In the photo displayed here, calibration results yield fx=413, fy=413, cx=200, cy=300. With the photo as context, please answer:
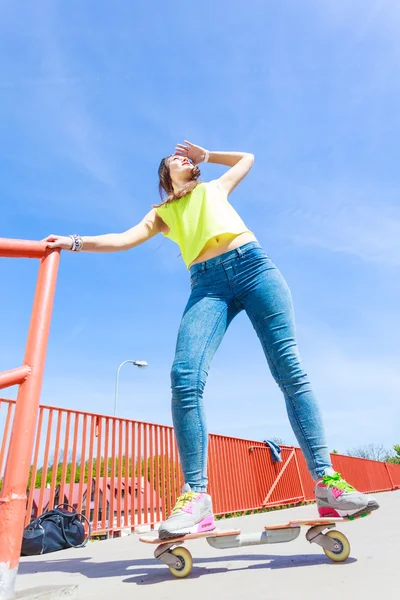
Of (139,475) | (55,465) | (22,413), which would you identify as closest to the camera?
(22,413)

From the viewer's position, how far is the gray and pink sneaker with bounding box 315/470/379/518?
5.15ft

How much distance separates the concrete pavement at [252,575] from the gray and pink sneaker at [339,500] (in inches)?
6.4

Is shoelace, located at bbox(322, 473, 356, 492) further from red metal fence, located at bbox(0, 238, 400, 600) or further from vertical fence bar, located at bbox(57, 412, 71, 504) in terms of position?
vertical fence bar, located at bbox(57, 412, 71, 504)

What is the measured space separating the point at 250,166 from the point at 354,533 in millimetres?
2253

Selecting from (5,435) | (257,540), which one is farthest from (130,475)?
(257,540)

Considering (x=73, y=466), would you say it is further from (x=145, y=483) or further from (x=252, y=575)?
(x=252, y=575)

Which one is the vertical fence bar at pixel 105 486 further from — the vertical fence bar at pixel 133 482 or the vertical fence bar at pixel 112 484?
the vertical fence bar at pixel 133 482

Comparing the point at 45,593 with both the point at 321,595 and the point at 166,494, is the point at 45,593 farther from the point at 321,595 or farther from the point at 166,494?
the point at 166,494

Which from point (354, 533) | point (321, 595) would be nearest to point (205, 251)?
point (321, 595)

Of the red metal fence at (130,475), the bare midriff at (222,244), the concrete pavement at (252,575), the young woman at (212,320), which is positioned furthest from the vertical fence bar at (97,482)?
the bare midriff at (222,244)

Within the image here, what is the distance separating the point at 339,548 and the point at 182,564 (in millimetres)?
593

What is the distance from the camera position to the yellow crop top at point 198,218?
2125mm

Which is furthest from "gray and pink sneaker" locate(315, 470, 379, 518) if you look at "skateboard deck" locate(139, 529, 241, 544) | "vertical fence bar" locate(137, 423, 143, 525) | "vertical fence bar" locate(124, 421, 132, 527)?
"vertical fence bar" locate(137, 423, 143, 525)

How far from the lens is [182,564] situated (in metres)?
1.55
